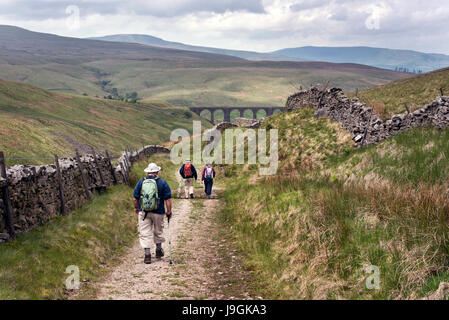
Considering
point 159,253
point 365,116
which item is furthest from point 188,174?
point 159,253

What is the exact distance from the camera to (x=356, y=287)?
251 inches

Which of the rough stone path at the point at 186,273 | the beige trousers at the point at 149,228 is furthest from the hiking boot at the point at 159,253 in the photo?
the beige trousers at the point at 149,228

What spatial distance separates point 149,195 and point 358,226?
4323mm

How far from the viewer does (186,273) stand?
8672mm

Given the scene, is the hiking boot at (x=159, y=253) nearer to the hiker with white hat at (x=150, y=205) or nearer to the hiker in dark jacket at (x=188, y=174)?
the hiker with white hat at (x=150, y=205)

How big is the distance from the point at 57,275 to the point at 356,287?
5.15m

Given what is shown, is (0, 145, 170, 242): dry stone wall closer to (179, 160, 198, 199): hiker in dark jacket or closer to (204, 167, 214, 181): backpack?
(179, 160, 198, 199): hiker in dark jacket

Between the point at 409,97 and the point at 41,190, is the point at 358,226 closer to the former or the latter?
the point at 41,190

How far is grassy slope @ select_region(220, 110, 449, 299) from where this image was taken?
20.7 ft

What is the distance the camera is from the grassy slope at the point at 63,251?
6953 mm

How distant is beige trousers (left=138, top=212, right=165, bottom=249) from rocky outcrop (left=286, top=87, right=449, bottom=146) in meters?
10.3
